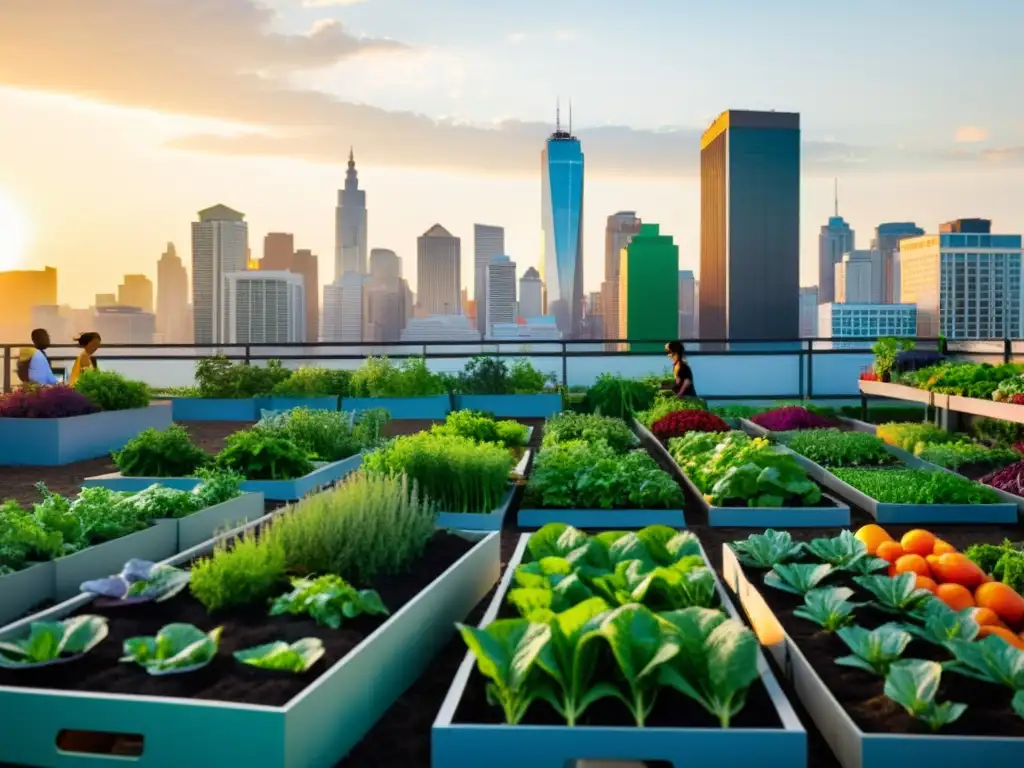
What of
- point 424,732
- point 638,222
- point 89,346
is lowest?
point 424,732

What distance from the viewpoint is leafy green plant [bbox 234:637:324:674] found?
2584mm

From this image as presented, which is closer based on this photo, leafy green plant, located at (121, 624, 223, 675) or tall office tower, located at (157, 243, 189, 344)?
leafy green plant, located at (121, 624, 223, 675)

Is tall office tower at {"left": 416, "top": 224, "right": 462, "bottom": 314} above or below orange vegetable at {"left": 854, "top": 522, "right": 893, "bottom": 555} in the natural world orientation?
above

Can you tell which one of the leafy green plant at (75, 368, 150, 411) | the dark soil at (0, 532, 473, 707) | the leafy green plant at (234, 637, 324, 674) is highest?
the leafy green plant at (75, 368, 150, 411)

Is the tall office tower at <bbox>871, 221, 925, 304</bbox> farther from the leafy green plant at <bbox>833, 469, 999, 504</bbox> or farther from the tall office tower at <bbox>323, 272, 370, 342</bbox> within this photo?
the leafy green plant at <bbox>833, 469, 999, 504</bbox>

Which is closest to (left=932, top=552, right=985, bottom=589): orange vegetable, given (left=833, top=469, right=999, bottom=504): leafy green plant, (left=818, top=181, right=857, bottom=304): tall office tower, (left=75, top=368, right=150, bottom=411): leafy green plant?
(left=833, top=469, right=999, bottom=504): leafy green plant

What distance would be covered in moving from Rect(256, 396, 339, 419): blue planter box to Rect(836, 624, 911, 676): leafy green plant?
31.4ft

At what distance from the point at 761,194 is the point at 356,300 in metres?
61.4

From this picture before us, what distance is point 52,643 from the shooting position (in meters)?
2.71

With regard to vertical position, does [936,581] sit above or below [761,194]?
below

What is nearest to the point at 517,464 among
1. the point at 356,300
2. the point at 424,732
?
the point at 424,732

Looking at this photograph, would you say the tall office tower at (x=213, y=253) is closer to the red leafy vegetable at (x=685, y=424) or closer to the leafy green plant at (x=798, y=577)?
the red leafy vegetable at (x=685, y=424)

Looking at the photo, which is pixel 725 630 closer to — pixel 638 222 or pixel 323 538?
pixel 323 538

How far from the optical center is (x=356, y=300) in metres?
51.3
